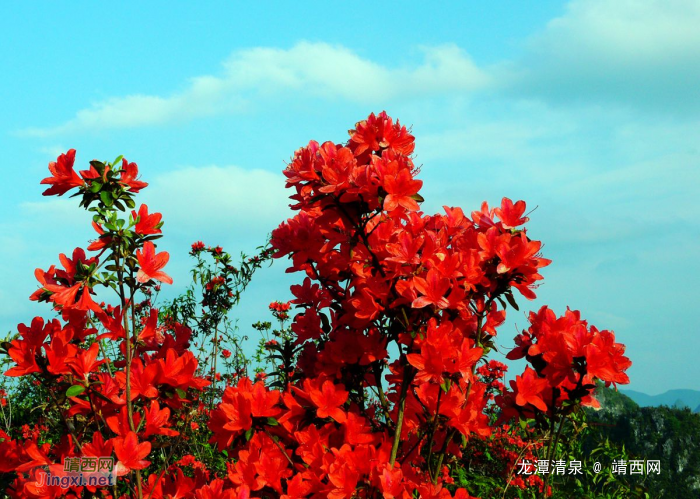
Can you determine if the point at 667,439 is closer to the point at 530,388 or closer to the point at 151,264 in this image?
the point at 530,388

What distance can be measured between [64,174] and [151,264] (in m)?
0.53

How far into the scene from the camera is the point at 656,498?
17.9 feet

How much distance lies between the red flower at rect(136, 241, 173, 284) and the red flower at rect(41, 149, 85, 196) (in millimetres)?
408

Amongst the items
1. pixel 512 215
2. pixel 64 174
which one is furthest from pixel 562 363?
pixel 64 174

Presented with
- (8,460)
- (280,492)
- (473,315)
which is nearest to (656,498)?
(473,315)

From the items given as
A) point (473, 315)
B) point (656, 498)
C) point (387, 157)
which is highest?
point (387, 157)

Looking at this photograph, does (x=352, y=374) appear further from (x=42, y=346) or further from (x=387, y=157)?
(x=42, y=346)

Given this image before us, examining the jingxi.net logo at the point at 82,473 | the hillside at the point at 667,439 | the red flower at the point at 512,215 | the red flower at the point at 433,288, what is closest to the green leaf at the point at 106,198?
the jingxi.net logo at the point at 82,473

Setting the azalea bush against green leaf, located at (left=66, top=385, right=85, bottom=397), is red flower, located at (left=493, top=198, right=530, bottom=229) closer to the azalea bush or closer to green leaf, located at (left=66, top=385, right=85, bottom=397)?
the azalea bush

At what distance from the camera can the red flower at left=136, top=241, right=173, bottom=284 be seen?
2582 mm

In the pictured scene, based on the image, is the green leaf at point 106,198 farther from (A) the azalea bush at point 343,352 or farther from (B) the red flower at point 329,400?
(B) the red flower at point 329,400

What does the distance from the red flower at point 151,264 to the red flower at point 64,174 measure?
408 mm

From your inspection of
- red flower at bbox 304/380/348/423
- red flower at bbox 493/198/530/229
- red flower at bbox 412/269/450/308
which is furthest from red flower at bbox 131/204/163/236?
red flower at bbox 493/198/530/229

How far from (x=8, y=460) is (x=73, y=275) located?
1059mm
